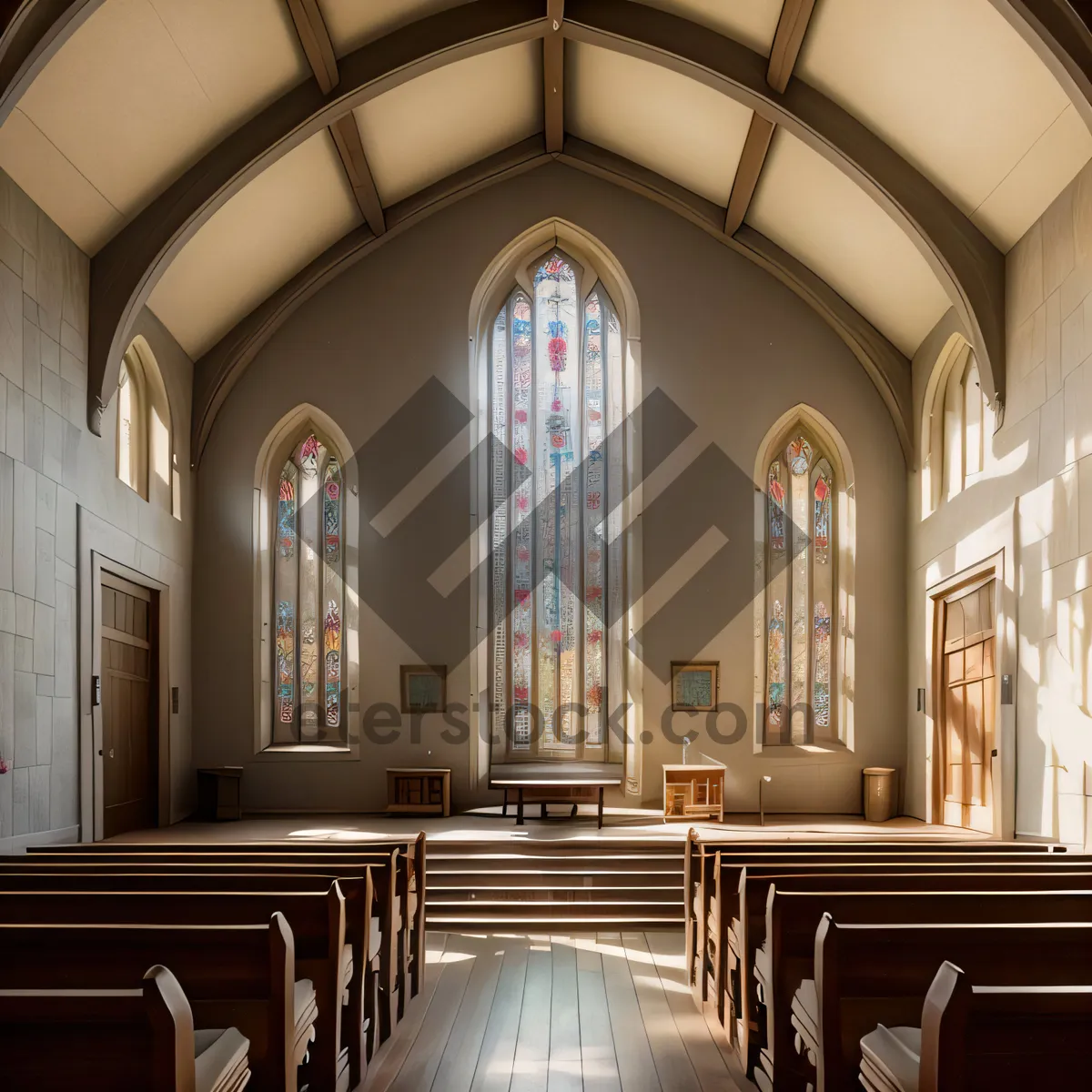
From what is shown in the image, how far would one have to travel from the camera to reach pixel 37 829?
7.11 meters

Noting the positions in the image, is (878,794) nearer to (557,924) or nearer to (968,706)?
(968,706)

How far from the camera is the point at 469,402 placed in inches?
424

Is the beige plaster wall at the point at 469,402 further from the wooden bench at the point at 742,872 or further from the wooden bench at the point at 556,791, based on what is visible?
the wooden bench at the point at 742,872

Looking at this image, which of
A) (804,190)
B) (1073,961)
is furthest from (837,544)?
(1073,961)

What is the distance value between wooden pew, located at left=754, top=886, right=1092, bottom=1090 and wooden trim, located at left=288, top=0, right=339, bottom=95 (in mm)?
6557

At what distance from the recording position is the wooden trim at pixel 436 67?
27.0 feet

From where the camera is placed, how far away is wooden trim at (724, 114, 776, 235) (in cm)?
912

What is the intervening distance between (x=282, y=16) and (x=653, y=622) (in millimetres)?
5795

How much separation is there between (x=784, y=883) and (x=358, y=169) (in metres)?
7.64

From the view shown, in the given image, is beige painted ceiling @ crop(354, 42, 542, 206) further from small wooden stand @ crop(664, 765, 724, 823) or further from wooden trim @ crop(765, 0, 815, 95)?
small wooden stand @ crop(664, 765, 724, 823)

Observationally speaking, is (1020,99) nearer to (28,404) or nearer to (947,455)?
(947,455)

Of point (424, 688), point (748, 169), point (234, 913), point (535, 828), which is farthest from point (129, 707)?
point (748, 169)

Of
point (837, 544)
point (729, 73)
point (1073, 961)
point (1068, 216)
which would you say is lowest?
point (1073, 961)

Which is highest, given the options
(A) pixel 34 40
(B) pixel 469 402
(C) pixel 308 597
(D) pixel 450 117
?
(D) pixel 450 117
